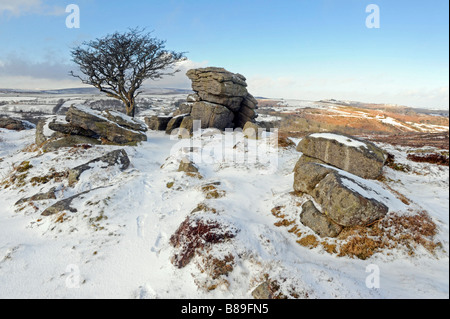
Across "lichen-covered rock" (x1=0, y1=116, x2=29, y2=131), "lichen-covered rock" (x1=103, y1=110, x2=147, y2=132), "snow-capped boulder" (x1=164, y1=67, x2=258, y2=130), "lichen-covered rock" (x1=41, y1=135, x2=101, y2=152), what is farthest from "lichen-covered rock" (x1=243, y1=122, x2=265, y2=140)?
"lichen-covered rock" (x1=0, y1=116, x2=29, y2=131)

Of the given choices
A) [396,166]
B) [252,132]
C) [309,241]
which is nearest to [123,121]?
[252,132]

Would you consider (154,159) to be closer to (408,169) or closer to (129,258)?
(129,258)

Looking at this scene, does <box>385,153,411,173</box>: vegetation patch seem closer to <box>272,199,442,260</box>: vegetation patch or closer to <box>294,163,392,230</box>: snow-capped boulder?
<box>294,163,392,230</box>: snow-capped boulder

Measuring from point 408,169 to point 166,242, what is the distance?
14.7 metres

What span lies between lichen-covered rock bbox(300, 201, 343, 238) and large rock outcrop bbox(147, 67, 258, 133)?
20.9 metres

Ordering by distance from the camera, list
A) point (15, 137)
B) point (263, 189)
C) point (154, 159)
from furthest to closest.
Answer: point (15, 137)
point (154, 159)
point (263, 189)

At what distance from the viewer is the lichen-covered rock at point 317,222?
7.47 meters

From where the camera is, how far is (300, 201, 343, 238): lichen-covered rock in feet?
24.5

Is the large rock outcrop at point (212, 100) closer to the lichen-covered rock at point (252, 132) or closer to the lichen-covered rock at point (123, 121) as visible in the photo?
→ the lichen-covered rock at point (123, 121)

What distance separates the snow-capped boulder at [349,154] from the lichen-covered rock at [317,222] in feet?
15.4

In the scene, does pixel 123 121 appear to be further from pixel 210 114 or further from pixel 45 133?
pixel 210 114

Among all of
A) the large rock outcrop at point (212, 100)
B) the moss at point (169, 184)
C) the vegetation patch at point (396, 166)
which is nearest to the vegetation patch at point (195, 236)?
the moss at point (169, 184)

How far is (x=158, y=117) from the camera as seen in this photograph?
29.1 m
